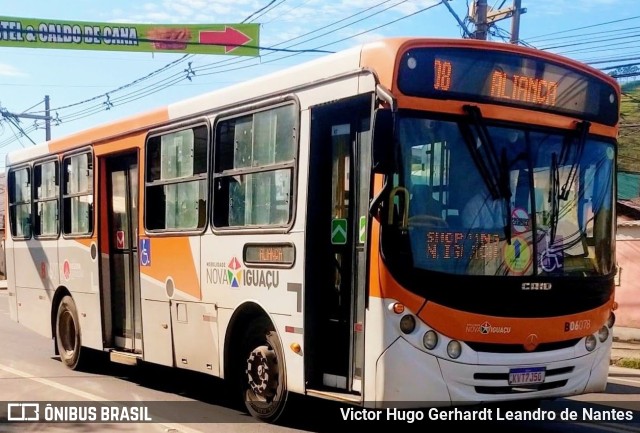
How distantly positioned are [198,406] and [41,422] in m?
1.68

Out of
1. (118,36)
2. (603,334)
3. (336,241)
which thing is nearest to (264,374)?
(336,241)

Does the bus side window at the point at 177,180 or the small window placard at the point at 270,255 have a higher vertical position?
the bus side window at the point at 177,180

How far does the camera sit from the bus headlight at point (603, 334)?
23.3 ft

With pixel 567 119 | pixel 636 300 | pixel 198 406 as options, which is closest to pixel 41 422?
pixel 198 406

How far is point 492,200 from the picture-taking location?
257 inches

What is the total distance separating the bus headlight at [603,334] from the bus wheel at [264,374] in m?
2.84

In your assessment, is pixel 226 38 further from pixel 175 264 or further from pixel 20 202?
pixel 175 264

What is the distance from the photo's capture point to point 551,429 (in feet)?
25.1

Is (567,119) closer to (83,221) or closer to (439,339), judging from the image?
(439,339)

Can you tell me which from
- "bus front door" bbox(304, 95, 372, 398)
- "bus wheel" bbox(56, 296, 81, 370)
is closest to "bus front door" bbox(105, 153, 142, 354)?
"bus wheel" bbox(56, 296, 81, 370)

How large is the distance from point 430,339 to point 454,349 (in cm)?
22

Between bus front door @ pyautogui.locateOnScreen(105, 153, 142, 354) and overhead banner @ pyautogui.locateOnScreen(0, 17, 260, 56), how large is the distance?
411 inches

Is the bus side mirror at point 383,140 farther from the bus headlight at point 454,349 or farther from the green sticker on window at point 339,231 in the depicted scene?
the bus headlight at point 454,349

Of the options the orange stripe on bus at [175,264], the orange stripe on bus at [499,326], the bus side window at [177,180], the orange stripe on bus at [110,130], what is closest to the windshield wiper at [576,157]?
the orange stripe on bus at [499,326]
